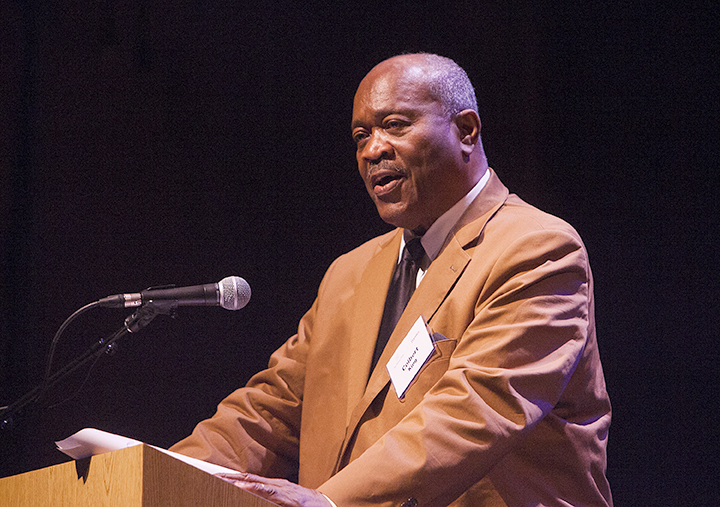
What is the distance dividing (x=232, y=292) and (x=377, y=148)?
0.73 metres

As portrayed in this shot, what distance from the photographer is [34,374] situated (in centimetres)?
321

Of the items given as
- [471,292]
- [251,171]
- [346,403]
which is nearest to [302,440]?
[346,403]

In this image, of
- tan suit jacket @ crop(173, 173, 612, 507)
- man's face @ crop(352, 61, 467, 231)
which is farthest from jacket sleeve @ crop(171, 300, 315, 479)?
man's face @ crop(352, 61, 467, 231)

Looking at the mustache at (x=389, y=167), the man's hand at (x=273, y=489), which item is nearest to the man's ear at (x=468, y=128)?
the mustache at (x=389, y=167)

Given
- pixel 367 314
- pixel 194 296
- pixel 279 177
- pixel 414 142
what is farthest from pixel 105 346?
pixel 279 177

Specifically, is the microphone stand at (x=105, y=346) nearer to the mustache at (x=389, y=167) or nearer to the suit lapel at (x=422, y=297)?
the suit lapel at (x=422, y=297)

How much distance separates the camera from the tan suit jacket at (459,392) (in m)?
1.73

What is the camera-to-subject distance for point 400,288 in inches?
97.2

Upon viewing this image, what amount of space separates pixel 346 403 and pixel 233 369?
1.19m

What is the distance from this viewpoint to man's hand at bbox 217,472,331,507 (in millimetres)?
1410

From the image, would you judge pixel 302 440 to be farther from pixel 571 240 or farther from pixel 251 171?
pixel 251 171

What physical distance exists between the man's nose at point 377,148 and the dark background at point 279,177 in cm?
99

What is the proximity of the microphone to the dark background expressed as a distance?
1.34m

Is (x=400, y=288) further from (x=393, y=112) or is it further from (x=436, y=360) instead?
(x=393, y=112)
